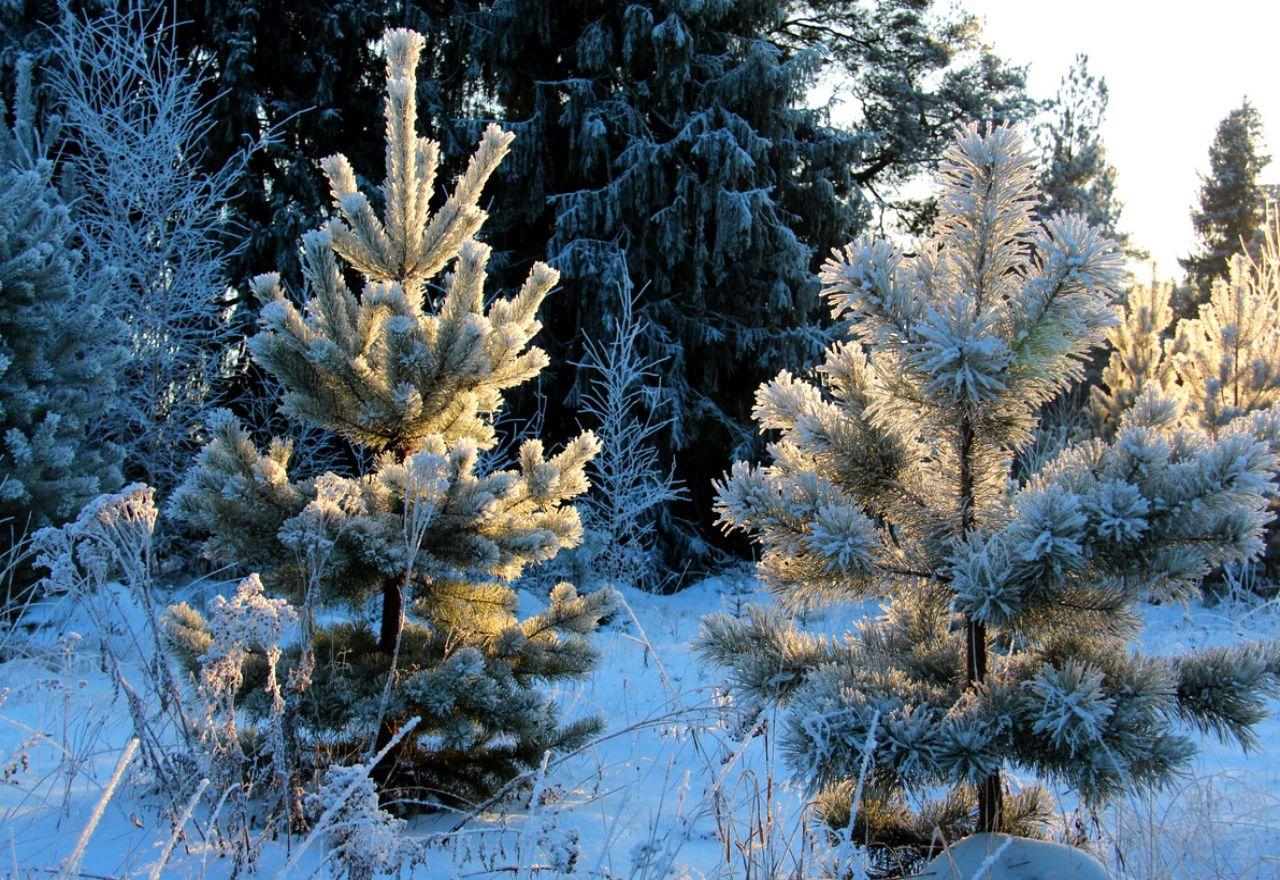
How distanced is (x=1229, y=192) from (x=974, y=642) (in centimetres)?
2908

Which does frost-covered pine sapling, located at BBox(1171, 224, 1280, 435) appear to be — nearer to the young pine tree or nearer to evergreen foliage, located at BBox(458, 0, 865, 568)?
evergreen foliage, located at BBox(458, 0, 865, 568)

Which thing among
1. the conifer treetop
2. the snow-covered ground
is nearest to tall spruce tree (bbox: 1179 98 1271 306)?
the snow-covered ground

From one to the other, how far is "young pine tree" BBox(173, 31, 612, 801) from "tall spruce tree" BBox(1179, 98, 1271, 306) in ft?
88.6

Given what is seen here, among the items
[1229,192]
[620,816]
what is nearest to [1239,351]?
[620,816]

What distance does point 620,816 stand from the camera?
3.38 meters

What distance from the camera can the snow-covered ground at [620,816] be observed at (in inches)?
100

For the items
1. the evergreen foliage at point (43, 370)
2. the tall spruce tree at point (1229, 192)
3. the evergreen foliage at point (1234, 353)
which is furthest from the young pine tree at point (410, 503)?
the tall spruce tree at point (1229, 192)

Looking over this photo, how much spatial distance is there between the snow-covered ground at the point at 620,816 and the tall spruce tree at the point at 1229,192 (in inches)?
994

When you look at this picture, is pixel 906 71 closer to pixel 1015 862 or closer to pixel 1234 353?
pixel 1234 353

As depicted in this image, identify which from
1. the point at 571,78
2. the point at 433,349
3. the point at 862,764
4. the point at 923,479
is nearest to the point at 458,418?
the point at 433,349

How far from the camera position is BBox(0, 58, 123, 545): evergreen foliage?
6449 millimetres

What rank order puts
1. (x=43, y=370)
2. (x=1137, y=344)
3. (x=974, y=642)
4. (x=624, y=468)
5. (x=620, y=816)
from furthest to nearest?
(x=1137, y=344) → (x=624, y=468) → (x=43, y=370) → (x=620, y=816) → (x=974, y=642)

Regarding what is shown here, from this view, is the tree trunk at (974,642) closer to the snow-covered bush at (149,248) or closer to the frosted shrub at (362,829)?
the frosted shrub at (362,829)

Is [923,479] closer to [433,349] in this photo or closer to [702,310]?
[433,349]
